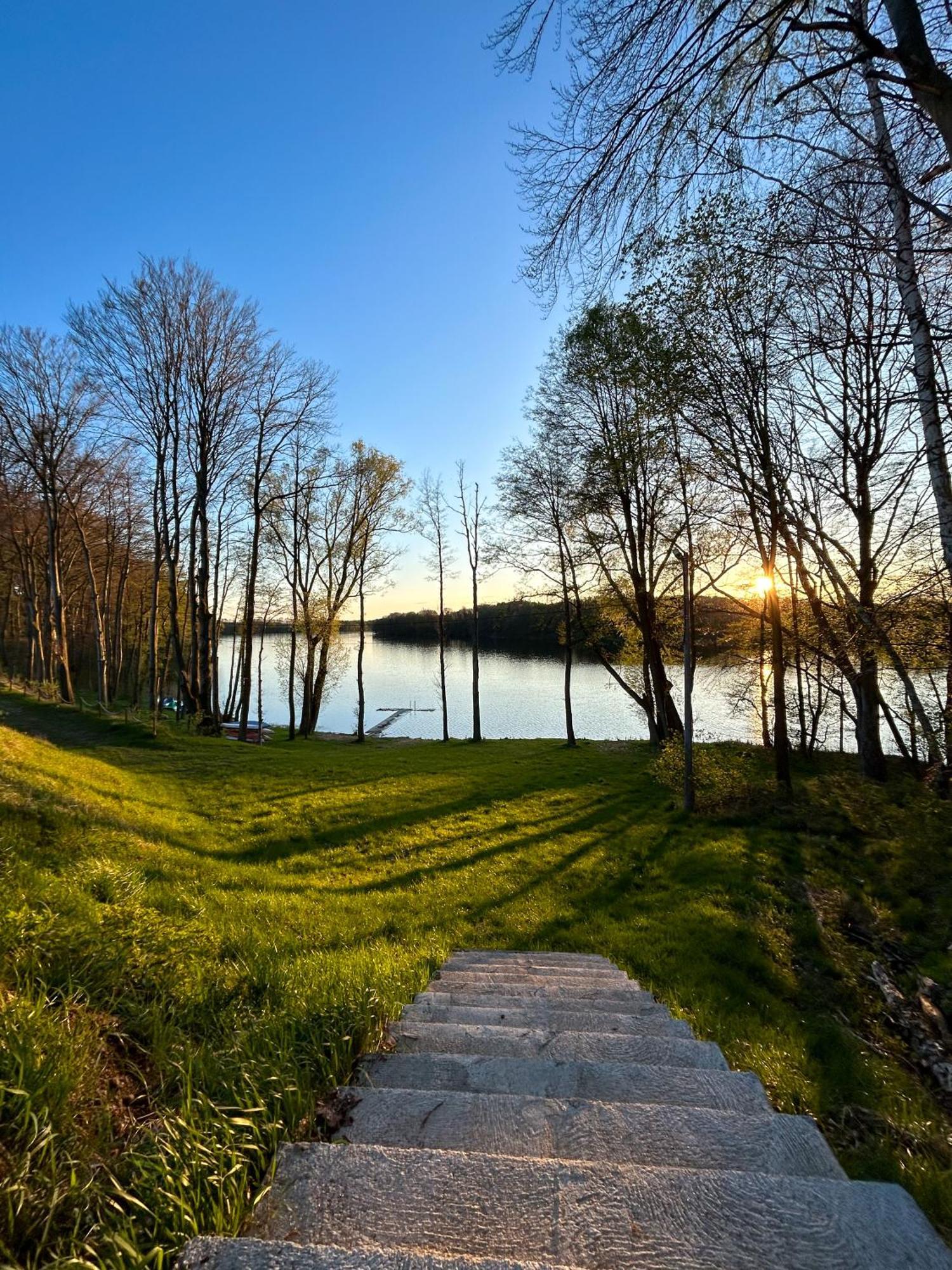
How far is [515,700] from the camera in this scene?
37.4 meters

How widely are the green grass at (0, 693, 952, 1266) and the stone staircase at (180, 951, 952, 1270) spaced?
0.72 feet

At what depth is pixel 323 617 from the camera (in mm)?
23078

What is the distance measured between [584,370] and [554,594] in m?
7.11

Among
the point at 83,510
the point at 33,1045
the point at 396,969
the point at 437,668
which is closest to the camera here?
the point at 33,1045

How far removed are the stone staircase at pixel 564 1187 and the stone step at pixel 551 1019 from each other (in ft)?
2.61

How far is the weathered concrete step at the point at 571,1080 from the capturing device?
1.95 m

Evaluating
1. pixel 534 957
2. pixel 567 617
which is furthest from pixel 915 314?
pixel 567 617

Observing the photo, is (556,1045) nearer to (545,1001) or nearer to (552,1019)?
(552,1019)

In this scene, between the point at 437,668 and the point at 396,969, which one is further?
the point at 437,668

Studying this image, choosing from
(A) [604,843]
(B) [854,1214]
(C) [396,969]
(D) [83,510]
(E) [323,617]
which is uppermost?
(D) [83,510]

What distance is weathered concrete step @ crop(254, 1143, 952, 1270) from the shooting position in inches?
45.4

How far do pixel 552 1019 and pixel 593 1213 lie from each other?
1.85 meters

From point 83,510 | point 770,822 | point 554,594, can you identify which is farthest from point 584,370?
point 83,510

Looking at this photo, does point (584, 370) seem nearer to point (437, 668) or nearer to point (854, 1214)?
point (854, 1214)
